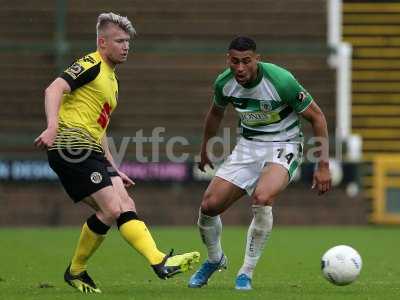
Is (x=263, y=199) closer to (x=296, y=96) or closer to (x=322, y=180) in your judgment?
(x=322, y=180)

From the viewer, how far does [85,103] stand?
8906 mm

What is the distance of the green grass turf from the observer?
891 cm

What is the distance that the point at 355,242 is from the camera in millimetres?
16250

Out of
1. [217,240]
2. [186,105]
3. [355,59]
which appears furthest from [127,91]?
[217,240]

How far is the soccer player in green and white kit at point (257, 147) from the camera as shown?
9.23 meters

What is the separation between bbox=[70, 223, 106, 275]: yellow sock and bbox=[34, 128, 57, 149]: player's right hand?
1.09 m

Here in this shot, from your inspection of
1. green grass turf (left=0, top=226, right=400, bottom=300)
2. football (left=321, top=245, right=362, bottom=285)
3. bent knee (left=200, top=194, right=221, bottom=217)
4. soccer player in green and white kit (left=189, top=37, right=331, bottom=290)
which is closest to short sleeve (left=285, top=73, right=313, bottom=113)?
soccer player in green and white kit (left=189, top=37, right=331, bottom=290)

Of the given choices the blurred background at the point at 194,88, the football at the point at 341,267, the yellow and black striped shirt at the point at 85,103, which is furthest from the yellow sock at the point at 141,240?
the blurred background at the point at 194,88

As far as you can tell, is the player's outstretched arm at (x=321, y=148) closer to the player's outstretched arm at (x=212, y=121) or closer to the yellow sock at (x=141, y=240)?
the player's outstretched arm at (x=212, y=121)

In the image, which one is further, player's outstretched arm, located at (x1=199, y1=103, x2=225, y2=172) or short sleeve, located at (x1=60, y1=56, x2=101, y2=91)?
player's outstretched arm, located at (x1=199, y1=103, x2=225, y2=172)

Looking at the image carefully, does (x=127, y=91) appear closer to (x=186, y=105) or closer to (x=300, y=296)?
(x=186, y=105)

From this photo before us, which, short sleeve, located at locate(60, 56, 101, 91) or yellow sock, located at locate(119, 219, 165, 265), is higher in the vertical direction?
short sleeve, located at locate(60, 56, 101, 91)

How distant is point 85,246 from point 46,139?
49.9 inches

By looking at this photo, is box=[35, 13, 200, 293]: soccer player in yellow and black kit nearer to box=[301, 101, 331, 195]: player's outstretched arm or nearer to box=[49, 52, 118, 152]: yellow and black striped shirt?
box=[49, 52, 118, 152]: yellow and black striped shirt
